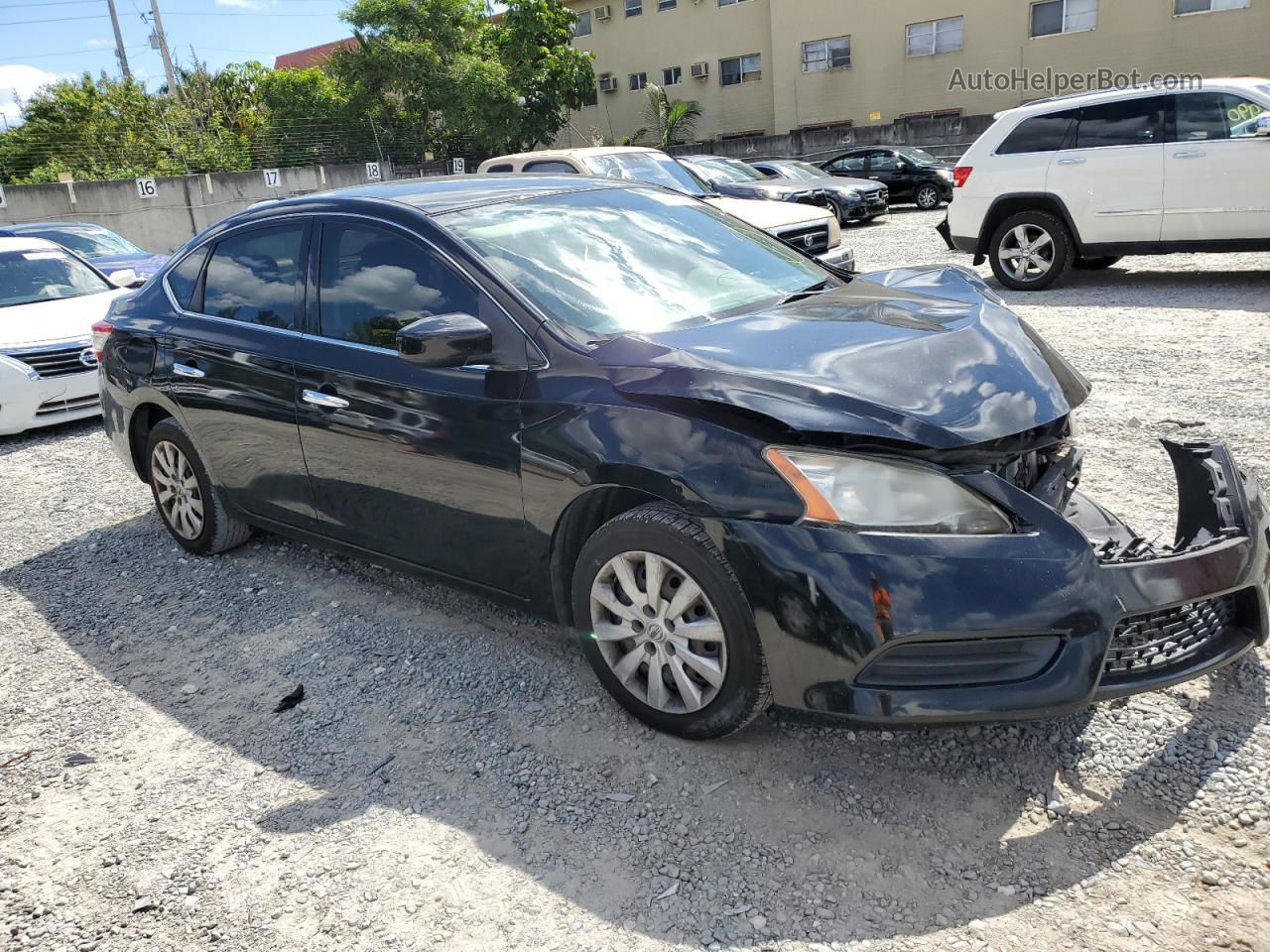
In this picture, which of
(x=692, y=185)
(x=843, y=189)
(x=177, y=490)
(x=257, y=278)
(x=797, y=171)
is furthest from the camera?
(x=797, y=171)

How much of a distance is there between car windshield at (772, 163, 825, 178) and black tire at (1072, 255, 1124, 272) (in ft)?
27.8

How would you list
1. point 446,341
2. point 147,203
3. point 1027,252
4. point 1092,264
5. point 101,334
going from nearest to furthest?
point 446,341 → point 101,334 → point 1027,252 → point 1092,264 → point 147,203

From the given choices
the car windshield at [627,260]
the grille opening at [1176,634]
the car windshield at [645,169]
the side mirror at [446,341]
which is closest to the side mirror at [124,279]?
the car windshield at [645,169]

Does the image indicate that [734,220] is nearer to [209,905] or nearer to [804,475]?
[804,475]

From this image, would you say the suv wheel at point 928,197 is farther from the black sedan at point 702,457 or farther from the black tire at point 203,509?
the black tire at point 203,509

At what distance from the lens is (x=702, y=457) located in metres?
2.72

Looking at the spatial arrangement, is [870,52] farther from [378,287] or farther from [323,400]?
[323,400]

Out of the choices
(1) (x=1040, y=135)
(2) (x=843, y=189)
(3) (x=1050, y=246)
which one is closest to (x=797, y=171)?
(2) (x=843, y=189)

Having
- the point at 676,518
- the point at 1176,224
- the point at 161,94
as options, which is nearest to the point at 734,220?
the point at 676,518

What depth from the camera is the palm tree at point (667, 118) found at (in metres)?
34.7

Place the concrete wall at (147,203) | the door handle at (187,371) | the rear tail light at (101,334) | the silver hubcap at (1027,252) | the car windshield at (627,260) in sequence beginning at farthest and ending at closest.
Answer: the concrete wall at (147,203) → the silver hubcap at (1027,252) → the rear tail light at (101,334) → the door handle at (187,371) → the car windshield at (627,260)

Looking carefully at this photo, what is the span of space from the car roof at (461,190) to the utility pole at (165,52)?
35.1 metres

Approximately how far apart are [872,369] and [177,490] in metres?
3.63

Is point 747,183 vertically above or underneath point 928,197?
above
